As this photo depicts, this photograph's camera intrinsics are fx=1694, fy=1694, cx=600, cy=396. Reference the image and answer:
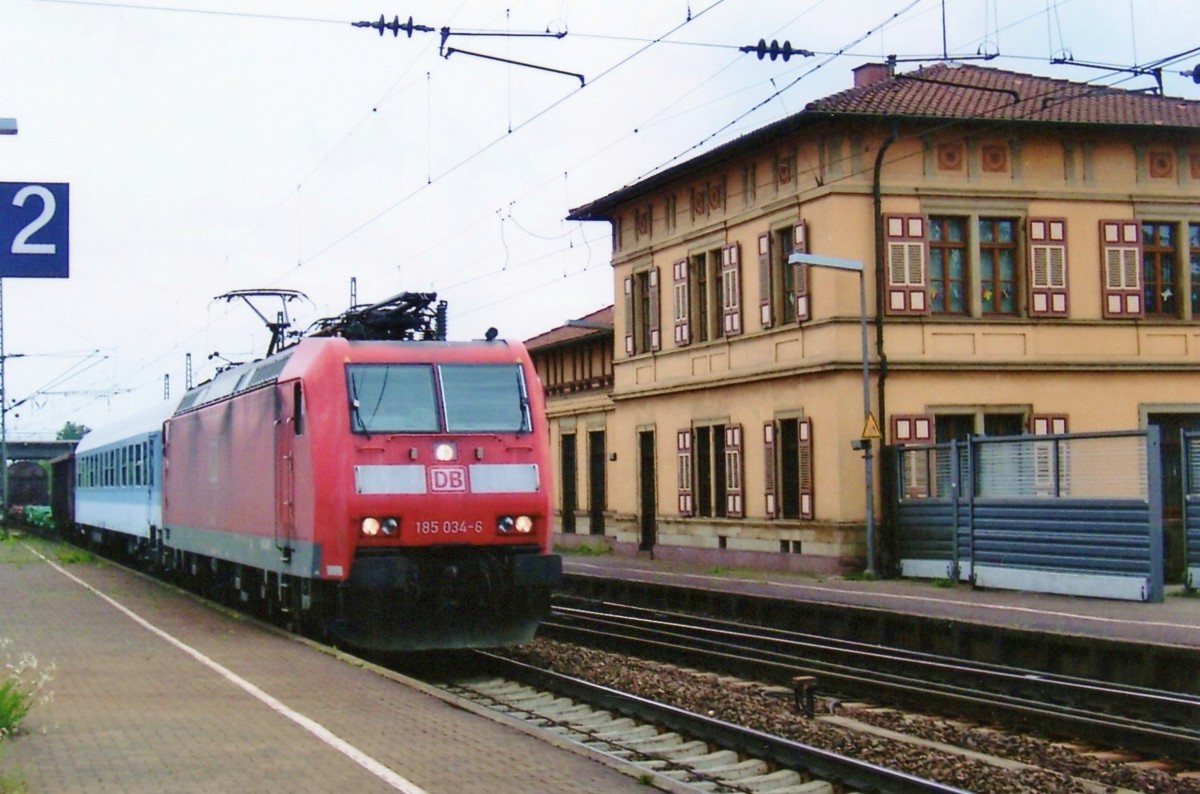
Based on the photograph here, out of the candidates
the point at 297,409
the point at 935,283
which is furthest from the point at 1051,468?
the point at 297,409

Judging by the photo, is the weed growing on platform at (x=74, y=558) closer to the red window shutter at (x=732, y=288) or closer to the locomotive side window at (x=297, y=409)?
the red window shutter at (x=732, y=288)

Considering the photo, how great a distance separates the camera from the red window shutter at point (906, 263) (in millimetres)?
30203

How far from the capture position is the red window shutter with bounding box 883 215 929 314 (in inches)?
1189

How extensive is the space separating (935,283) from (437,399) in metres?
16.7

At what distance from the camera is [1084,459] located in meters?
23.2

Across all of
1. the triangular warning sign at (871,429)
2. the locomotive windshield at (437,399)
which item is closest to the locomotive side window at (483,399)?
the locomotive windshield at (437,399)

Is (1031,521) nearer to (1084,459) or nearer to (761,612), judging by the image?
(1084,459)

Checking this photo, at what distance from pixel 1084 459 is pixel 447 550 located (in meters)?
11.0

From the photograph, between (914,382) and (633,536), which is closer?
(914,382)

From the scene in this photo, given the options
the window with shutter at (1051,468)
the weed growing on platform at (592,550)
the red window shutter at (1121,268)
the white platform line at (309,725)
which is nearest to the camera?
the white platform line at (309,725)

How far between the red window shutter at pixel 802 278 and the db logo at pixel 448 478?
15762 mm

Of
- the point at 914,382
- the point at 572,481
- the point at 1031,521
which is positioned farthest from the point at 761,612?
the point at 572,481

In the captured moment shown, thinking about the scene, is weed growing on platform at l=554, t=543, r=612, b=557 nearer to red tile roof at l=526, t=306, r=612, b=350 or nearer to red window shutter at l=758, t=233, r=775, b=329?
red tile roof at l=526, t=306, r=612, b=350

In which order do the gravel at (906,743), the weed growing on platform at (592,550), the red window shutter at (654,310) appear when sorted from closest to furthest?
the gravel at (906,743) → the red window shutter at (654,310) → the weed growing on platform at (592,550)
